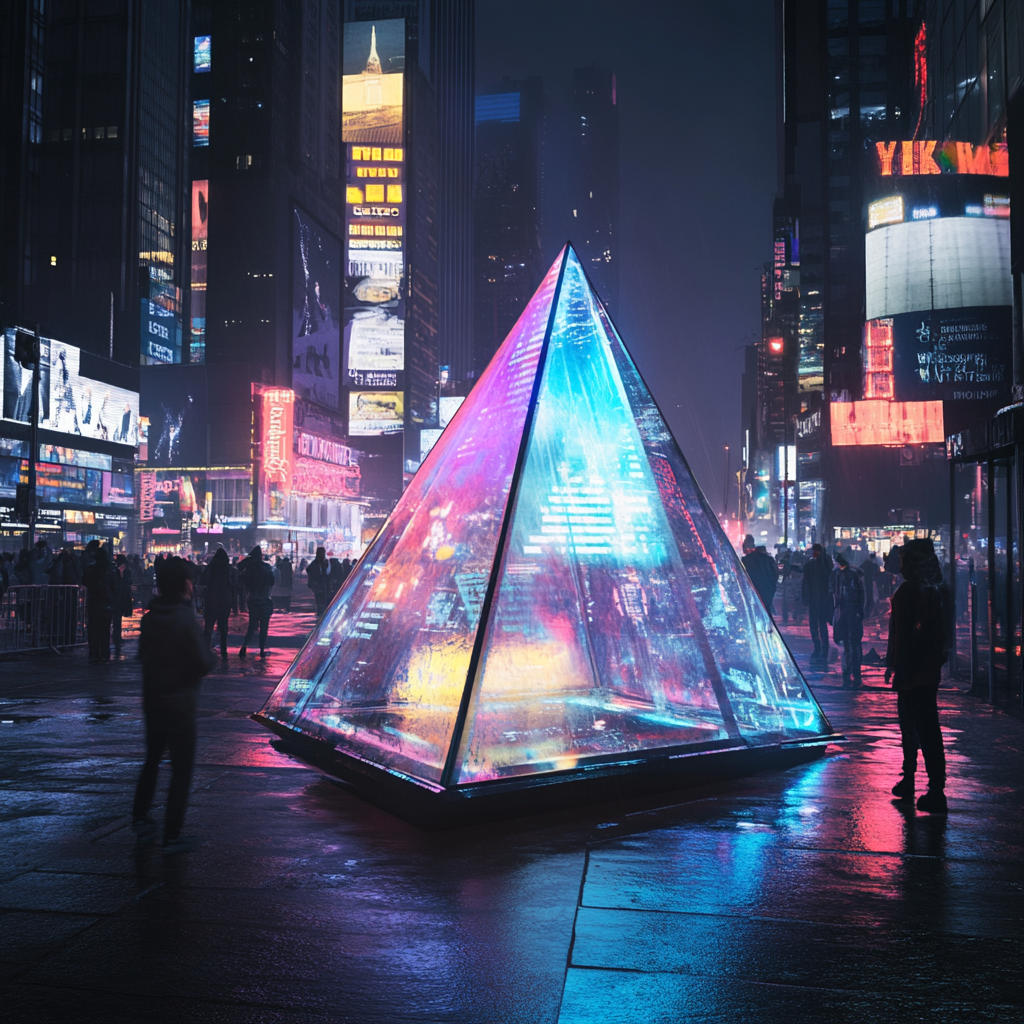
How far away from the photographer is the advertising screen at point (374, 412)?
113 m

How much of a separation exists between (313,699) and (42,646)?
11506 millimetres

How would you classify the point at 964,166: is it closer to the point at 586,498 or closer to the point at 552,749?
the point at 586,498

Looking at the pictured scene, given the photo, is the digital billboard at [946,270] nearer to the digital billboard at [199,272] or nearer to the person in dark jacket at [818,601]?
the person in dark jacket at [818,601]

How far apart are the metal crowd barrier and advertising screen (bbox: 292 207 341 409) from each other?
76.2m

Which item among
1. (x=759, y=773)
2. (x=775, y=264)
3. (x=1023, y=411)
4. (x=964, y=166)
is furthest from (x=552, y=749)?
(x=775, y=264)

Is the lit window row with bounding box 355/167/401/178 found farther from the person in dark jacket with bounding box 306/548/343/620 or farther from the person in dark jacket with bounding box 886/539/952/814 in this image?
the person in dark jacket with bounding box 886/539/952/814

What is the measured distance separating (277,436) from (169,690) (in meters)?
73.6

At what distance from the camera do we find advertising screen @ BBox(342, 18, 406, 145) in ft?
366

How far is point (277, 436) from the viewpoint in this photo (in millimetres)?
76938

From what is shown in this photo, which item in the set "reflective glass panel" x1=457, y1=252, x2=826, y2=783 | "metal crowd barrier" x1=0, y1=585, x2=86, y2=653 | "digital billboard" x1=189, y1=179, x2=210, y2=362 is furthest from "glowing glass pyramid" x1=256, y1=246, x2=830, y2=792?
"digital billboard" x1=189, y1=179, x2=210, y2=362

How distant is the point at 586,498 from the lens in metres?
7.98

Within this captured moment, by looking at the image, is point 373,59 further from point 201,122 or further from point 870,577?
point 870,577

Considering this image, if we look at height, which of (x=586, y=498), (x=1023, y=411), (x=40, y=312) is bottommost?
(x=586, y=498)

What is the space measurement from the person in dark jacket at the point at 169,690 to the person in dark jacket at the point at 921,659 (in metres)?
4.66
